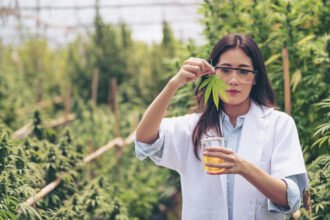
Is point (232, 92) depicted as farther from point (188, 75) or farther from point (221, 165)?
point (221, 165)

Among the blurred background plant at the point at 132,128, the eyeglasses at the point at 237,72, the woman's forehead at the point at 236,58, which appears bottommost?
the blurred background plant at the point at 132,128

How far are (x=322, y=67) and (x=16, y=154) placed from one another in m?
2.12

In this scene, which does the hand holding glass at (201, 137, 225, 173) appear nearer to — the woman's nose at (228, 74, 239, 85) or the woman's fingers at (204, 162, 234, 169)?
the woman's fingers at (204, 162, 234, 169)

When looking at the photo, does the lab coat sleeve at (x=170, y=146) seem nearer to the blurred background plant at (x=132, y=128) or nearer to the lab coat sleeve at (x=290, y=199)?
the lab coat sleeve at (x=290, y=199)

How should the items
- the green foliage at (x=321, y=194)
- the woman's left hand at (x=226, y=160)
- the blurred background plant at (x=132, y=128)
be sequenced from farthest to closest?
the blurred background plant at (x=132, y=128) < the green foliage at (x=321, y=194) < the woman's left hand at (x=226, y=160)

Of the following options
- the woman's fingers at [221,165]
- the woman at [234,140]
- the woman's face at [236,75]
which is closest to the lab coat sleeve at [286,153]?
the woman at [234,140]

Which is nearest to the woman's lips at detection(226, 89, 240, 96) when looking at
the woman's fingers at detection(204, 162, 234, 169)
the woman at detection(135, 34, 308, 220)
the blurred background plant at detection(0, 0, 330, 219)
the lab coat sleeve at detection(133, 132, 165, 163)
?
the woman at detection(135, 34, 308, 220)

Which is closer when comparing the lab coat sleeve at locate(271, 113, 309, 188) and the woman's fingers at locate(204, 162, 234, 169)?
the woman's fingers at locate(204, 162, 234, 169)

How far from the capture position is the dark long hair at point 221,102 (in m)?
2.61

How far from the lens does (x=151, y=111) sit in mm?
2502

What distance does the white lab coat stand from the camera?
2.43 meters

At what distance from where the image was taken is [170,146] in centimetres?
262

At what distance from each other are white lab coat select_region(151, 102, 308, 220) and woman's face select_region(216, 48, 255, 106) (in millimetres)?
87

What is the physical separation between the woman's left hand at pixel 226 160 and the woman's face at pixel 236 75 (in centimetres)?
49
